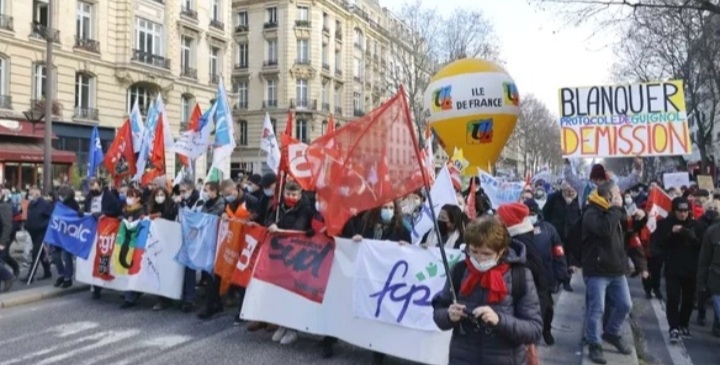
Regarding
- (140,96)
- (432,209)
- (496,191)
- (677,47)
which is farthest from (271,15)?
(432,209)

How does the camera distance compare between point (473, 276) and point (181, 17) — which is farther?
point (181, 17)

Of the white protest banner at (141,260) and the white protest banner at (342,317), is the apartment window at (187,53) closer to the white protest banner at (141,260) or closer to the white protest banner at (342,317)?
the white protest banner at (141,260)

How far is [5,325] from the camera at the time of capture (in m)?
7.73

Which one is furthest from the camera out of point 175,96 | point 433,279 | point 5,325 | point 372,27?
point 372,27

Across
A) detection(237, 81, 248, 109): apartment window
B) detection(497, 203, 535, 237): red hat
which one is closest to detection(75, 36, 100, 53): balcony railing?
detection(237, 81, 248, 109): apartment window

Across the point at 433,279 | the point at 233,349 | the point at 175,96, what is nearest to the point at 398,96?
the point at 433,279

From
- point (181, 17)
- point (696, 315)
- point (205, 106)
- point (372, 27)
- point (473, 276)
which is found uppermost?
point (372, 27)

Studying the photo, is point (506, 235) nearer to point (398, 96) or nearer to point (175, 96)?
point (398, 96)

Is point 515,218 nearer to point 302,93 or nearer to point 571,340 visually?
point 571,340

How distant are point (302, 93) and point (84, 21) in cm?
2890

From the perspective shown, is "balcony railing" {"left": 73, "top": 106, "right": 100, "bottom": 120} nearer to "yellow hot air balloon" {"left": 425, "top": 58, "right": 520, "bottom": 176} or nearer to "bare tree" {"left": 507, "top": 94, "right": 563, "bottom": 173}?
"yellow hot air balloon" {"left": 425, "top": 58, "right": 520, "bottom": 176}

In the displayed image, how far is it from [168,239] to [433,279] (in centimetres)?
435

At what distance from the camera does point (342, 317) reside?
256 inches

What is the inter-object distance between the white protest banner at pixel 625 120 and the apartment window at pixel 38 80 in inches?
1015
